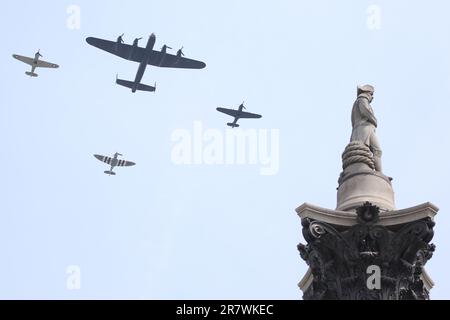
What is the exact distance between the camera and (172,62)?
315ft

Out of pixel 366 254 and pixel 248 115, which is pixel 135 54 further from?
pixel 366 254

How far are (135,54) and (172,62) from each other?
4.48 meters

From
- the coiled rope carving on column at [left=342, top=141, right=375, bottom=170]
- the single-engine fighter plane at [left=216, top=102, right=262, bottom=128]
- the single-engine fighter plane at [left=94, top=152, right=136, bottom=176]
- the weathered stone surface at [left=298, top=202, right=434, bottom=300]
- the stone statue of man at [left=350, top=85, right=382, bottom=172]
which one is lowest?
the weathered stone surface at [left=298, top=202, right=434, bottom=300]

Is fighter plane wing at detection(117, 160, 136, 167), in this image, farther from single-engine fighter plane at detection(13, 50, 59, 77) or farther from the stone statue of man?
the stone statue of man

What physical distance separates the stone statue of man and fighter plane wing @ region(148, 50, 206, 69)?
218ft

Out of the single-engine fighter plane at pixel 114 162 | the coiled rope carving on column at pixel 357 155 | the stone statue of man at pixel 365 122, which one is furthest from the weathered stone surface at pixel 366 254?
the single-engine fighter plane at pixel 114 162

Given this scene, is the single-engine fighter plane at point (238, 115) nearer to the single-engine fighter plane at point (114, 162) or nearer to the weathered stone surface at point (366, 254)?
the single-engine fighter plane at point (114, 162)

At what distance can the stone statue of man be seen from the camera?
86.3ft

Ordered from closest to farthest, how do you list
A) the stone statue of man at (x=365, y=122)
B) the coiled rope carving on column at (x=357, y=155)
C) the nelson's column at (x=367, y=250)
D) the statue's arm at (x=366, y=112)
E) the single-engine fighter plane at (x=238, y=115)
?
the nelson's column at (x=367, y=250) < the coiled rope carving on column at (x=357, y=155) < the stone statue of man at (x=365, y=122) < the statue's arm at (x=366, y=112) < the single-engine fighter plane at (x=238, y=115)

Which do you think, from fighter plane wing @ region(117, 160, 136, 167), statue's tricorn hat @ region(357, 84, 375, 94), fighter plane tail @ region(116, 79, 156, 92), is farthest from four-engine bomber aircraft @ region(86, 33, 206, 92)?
statue's tricorn hat @ region(357, 84, 375, 94)

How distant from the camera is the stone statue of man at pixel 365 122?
26312mm

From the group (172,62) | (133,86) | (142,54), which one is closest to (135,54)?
(142,54)

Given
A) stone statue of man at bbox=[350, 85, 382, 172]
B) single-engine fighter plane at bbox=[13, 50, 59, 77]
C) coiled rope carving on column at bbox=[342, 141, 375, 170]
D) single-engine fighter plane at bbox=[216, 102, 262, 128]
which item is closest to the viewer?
coiled rope carving on column at bbox=[342, 141, 375, 170]
